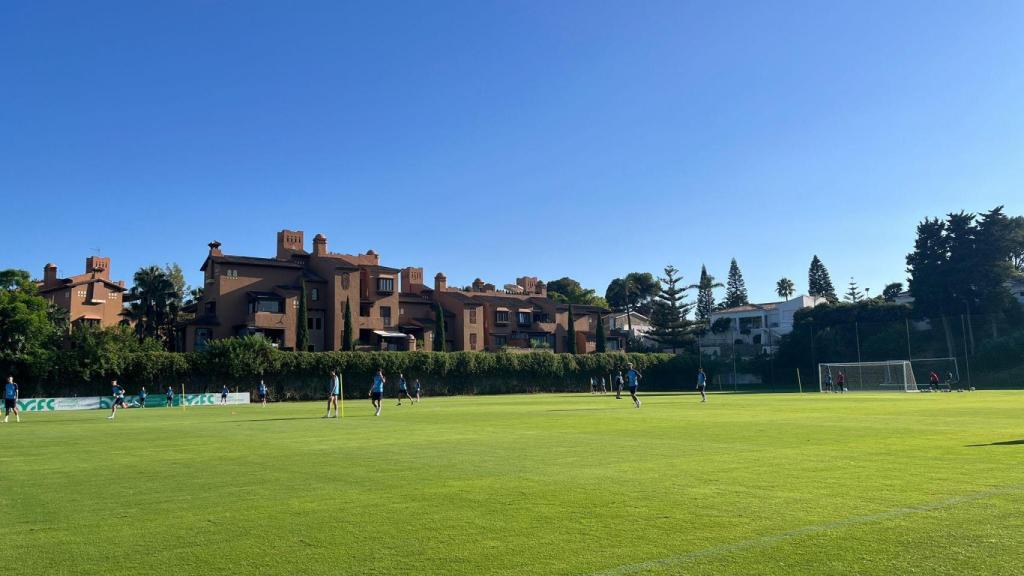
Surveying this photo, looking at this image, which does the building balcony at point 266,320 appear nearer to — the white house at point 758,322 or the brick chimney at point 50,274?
the brick chimney at point 50,274

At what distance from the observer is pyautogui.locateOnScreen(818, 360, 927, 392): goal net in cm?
6581

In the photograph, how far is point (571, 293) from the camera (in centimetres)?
14862

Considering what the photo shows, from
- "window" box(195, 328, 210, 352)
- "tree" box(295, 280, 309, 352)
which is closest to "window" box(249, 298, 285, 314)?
"tree" box(295, 280, 309, 352)

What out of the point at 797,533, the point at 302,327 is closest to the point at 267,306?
the point at 302,327

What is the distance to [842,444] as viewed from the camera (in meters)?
15.6

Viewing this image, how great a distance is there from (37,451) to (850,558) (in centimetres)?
1835

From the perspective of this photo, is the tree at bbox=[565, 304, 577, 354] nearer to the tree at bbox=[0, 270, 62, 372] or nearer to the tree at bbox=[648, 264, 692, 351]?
the tree at bbox=[648, 264, 692, 351]

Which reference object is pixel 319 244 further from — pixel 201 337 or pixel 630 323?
pixel 630 323

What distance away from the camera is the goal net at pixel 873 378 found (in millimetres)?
65812

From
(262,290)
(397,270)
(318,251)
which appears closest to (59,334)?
(262,290)

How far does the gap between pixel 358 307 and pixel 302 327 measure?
9.48 m

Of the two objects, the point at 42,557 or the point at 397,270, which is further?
the point at 397,270

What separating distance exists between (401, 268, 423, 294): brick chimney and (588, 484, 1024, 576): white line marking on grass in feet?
321

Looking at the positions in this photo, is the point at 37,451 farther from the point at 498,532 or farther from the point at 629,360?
the point at 629,360
